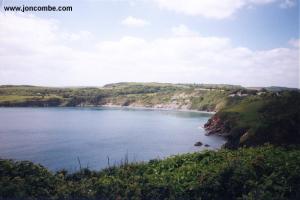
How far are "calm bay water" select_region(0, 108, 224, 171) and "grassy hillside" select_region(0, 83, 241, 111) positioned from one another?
30.3 feet

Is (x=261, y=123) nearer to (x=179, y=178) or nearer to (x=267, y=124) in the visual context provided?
(x=267, y=124)

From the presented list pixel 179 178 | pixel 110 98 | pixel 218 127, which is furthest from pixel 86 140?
pixel 110 98

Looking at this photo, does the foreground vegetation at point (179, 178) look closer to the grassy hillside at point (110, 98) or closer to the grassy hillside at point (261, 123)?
the grassy hillside at point (261, 123)

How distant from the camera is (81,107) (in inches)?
6304

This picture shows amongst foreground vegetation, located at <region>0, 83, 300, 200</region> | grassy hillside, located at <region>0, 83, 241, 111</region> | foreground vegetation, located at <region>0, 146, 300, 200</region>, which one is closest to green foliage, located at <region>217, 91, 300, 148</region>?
foreground vegetation, located at <region>0, 83, 300, 200</region>

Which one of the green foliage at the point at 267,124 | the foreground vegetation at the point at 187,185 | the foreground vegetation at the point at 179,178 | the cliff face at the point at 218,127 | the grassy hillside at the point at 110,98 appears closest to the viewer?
the foreground vegetation at the point at 187,185

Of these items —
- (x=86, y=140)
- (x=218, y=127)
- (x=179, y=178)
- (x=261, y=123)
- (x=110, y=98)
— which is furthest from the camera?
(x=110, y=98)

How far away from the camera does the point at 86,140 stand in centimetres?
7556

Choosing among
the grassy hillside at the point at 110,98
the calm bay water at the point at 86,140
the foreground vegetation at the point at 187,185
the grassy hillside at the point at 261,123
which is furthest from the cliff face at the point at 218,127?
the foreground vegetation at the point at 187,185

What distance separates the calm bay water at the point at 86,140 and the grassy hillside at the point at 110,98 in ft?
30.3

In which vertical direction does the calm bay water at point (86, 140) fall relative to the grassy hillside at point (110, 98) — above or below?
below

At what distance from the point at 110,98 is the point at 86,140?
354 feet

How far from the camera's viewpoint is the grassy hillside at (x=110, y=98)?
386 feet

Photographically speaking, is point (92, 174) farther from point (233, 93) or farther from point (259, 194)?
point (233, 93)
